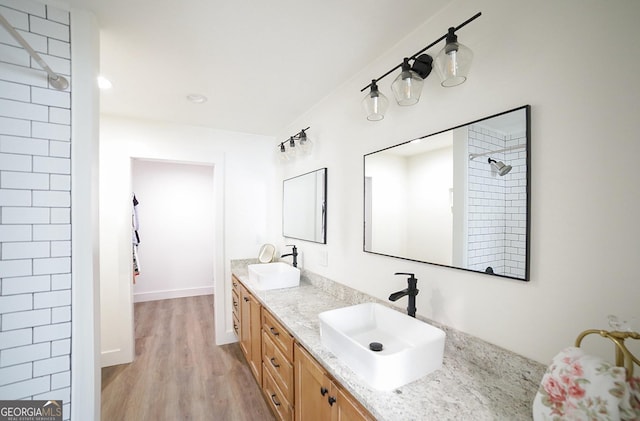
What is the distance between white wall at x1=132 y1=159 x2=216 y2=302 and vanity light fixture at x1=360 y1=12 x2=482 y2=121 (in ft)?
13.0

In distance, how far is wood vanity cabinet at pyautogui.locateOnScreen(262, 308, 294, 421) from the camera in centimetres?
155

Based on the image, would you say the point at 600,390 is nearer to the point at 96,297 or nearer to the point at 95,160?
the point at 96,297

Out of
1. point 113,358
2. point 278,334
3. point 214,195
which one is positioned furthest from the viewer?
point 214,195

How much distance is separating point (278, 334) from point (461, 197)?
1.33 meters

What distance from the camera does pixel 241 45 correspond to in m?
1.55

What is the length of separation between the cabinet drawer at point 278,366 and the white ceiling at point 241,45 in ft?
6.06

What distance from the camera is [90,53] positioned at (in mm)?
1290

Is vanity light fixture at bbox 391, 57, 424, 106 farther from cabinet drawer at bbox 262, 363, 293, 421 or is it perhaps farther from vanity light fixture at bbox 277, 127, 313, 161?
cabinet drawer at bbox 262, 363, 293, 421

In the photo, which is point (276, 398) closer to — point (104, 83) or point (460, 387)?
point (460, 387)

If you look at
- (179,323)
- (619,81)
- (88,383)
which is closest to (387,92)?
(619,81)

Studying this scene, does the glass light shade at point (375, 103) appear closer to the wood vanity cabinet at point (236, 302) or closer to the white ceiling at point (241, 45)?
the white ceiling at point (241, 45)

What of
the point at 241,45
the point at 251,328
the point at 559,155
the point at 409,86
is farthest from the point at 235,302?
the point at 559,155

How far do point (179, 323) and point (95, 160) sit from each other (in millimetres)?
3074

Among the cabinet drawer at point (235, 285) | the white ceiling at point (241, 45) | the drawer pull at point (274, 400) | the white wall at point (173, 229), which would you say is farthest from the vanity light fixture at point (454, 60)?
the white wall at point (173, 229)
